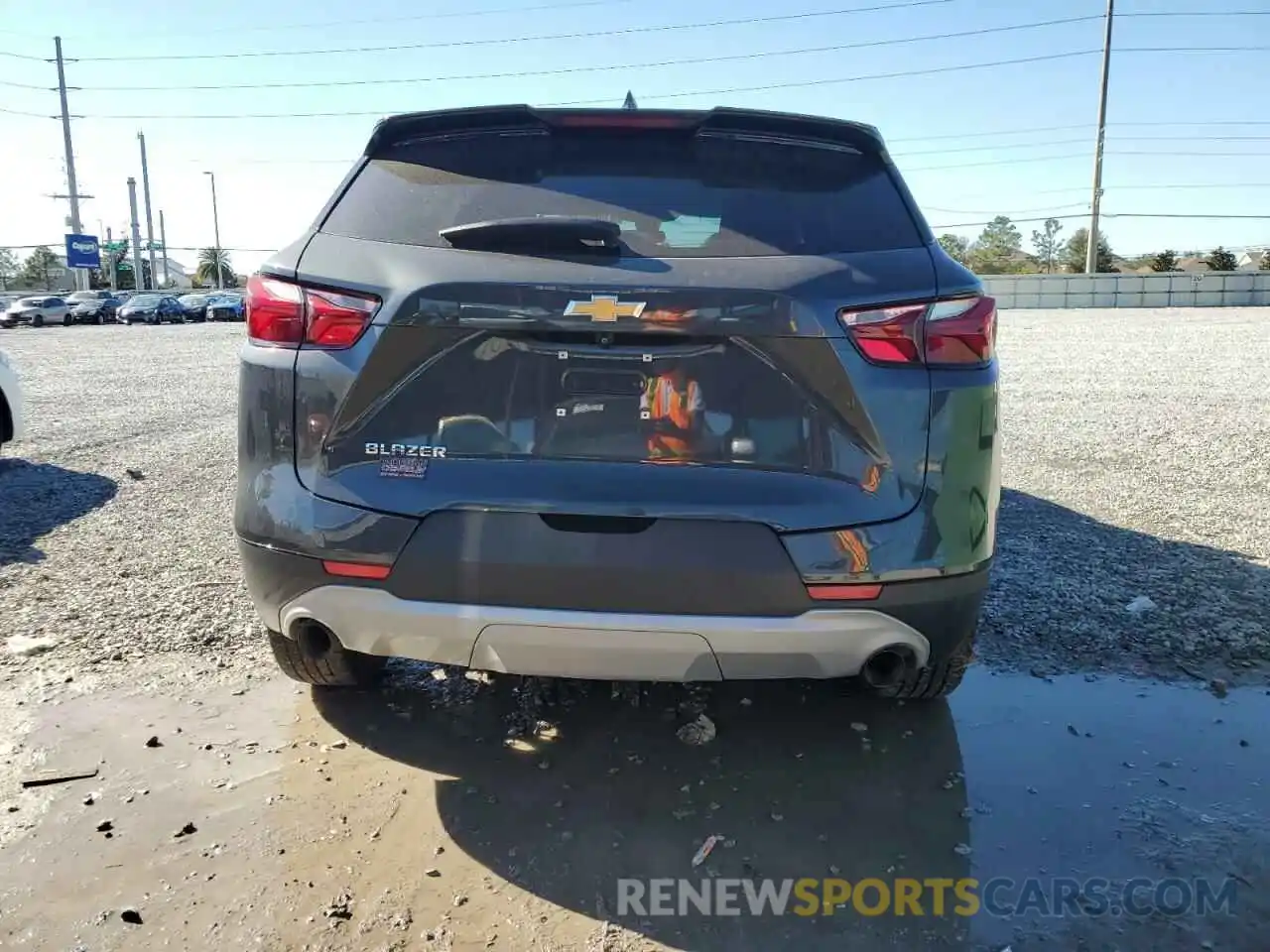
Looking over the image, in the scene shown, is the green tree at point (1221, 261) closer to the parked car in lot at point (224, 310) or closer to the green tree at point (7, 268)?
the parked car in lot at point (224, 310)

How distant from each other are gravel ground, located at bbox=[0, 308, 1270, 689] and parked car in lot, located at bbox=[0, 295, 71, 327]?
42.5 meters

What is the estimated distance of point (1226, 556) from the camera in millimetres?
4961

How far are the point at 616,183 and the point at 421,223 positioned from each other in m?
0.54

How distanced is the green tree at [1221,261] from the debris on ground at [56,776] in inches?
2576

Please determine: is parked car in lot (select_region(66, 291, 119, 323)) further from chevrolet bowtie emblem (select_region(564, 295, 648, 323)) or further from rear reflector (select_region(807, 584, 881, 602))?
rear reflector (select_region(807, 584, 881, 602))

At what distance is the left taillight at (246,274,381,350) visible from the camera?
2.47m

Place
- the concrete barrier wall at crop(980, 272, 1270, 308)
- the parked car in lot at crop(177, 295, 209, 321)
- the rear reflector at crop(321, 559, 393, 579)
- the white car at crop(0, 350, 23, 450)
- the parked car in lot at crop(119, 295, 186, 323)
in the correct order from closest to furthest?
1. the rear reflector at crop(321, 559, 393, 579)
2. the white car at crop(0, 350, 23, 450)
3. the concrete barrier wall at crop(980, 272, 1270, 308)
4. the parked car in lot at crop(119, 295, 186, 323)
5. the parked car in lot at crop(177, 295, 209, 321)

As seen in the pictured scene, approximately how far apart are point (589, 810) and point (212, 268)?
115320 millimetres

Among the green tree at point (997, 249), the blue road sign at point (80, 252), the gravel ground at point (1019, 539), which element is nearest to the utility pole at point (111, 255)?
the blue road sign at point (80, 252)

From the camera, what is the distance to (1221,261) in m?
57.2

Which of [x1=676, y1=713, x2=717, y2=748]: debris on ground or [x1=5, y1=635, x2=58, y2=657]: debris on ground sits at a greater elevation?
[x1=5, y1=635, x2=58, y2=657]: debris on ground

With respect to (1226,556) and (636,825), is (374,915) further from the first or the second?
(1226,556)

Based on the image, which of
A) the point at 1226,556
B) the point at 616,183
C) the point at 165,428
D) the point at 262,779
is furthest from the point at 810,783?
the point at 165,428

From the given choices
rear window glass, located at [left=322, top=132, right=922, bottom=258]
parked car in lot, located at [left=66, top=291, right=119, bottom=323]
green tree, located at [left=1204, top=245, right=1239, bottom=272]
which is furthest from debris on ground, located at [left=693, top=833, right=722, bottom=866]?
green tree, located at [left=1204, top=245, right=1239, bottom=272]
